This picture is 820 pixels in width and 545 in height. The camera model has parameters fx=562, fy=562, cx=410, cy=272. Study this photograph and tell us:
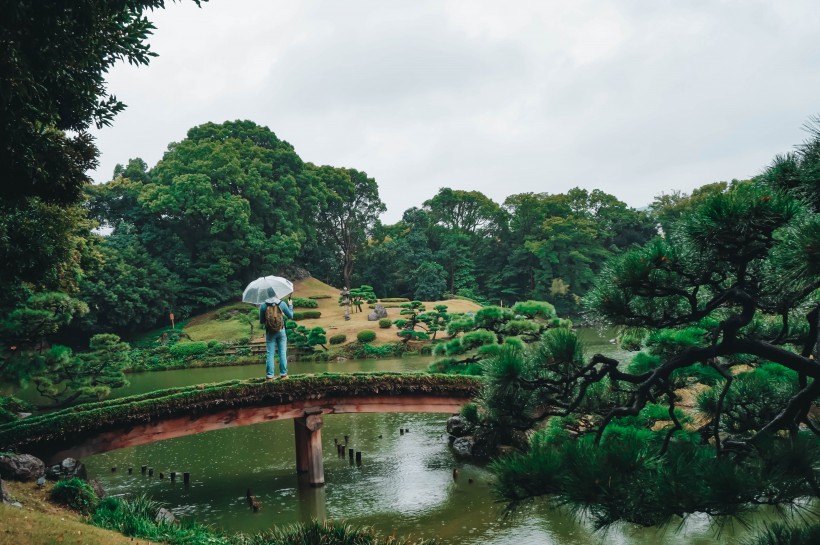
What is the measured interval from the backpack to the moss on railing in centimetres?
127

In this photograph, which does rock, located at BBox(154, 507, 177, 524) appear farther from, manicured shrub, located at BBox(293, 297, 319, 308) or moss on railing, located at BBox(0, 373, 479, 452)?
manicured shrub, located at BBox(293, 297, 319, 308)

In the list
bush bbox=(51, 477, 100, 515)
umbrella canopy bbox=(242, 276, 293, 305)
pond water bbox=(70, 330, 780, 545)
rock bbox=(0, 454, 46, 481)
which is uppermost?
umbrella canopy bbox=(242, 276, 293, 305)

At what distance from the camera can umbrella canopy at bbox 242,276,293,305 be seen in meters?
8.81

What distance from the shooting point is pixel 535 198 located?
42500mm

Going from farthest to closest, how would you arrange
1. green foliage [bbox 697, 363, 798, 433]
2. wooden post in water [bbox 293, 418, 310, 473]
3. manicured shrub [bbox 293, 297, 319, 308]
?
manicured shrub [bbox 293, 297, 319, 308] → wooden post in water [bbox 293, 418, 310, 473] → green foliage [bbox 697, 363, 798, 433]

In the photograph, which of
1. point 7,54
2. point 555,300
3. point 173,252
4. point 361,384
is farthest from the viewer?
point 555,300

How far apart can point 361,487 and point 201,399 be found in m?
3.09

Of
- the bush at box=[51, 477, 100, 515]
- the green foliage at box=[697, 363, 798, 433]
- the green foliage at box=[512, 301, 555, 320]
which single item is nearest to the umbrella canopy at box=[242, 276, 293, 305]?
the bush at box=[51, 477, 100, 515]

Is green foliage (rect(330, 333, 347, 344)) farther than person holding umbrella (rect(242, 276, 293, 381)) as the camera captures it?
Yes

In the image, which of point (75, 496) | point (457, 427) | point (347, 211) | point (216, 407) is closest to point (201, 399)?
point (216, 407)

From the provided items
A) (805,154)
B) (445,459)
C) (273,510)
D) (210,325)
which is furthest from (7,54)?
(210,325)

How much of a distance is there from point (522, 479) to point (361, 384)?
7923 mm

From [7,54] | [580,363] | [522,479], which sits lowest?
Result: [522,479]

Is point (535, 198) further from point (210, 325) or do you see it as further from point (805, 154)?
point (805, 154)
